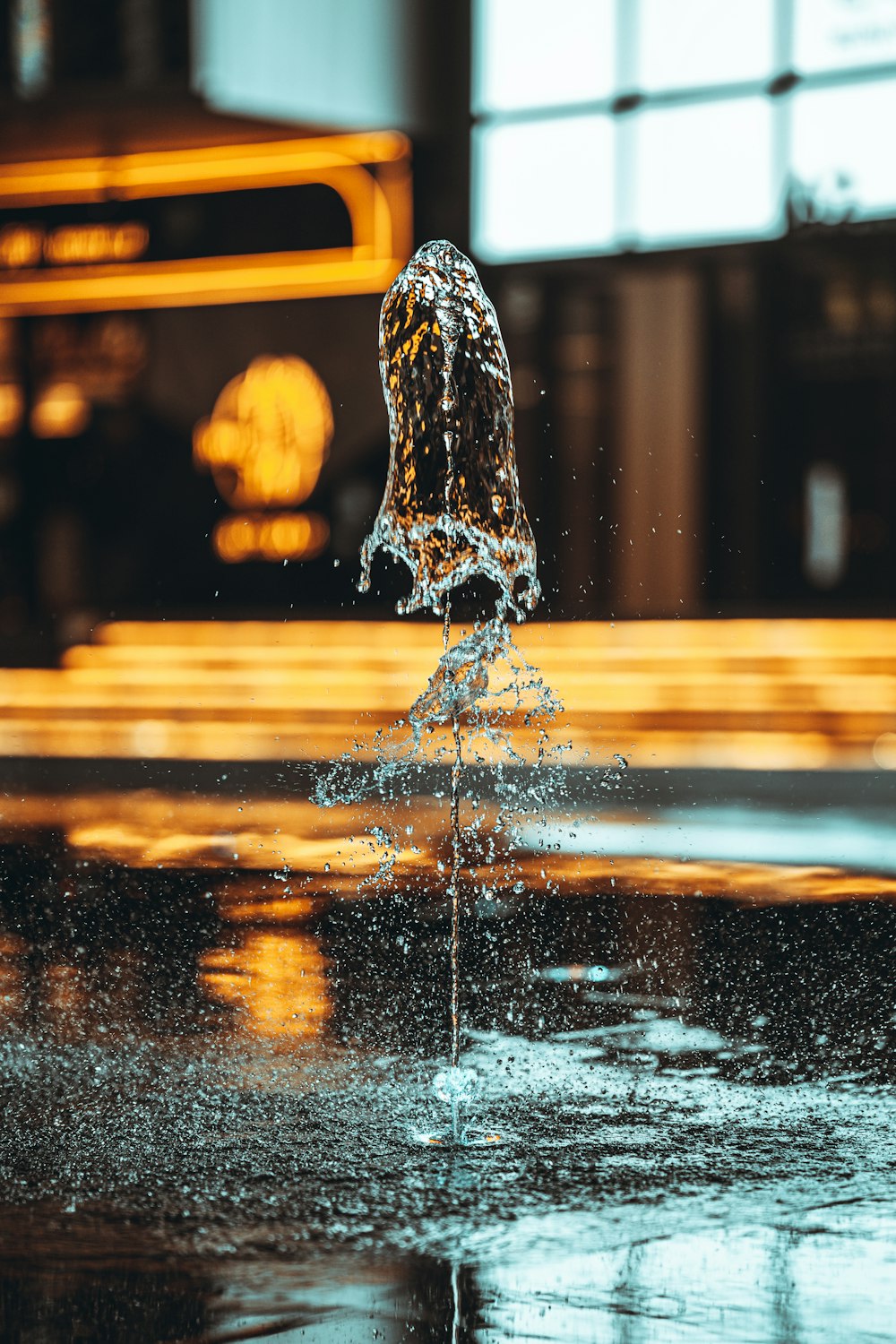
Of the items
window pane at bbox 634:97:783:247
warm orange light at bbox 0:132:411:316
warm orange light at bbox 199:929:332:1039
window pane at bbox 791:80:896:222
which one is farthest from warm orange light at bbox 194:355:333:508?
warm orange light at bbox 199:929:332:1039

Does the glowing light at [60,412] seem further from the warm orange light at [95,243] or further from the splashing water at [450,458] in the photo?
the splashing water at [450,458]

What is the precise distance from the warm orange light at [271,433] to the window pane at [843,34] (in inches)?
185

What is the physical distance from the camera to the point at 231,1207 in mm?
3361

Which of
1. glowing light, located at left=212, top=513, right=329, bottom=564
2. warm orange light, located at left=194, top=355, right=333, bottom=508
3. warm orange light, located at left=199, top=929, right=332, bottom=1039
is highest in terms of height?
warm orange light, located at left=194, top=355, right=333, bottom=508

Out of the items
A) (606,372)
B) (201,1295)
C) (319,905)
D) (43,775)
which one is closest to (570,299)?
(606,372)

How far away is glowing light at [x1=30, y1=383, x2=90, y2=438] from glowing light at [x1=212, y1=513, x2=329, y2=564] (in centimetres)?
194

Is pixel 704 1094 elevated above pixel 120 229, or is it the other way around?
pixel 120 229

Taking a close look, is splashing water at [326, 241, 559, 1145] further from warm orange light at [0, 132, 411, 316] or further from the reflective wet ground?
warm orange light at [0, 132, 411, 316]

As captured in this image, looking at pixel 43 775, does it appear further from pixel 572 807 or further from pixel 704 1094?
pixel 704 1094

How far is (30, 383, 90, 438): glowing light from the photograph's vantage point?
18.2 m

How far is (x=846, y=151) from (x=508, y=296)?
2899mm

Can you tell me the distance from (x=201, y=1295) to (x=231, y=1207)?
45 centimetres

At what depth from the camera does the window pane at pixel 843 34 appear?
1409 centimetres

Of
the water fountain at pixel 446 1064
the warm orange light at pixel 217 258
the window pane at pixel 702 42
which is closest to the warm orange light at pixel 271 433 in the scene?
the warm orange light at pixel 217 258
